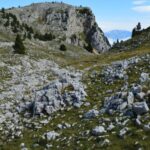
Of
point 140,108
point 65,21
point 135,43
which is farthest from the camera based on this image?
point 65,21

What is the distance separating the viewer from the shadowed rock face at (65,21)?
16512 cm

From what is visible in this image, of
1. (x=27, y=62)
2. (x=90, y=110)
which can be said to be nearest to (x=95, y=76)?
(x=90, y=110)

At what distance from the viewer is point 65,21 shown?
170 metres

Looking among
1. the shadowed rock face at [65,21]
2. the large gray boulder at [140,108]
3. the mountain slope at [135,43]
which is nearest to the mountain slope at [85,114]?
the large gray boulder at [140,108]

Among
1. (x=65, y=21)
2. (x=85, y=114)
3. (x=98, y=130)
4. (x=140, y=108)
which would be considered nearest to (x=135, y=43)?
(x=85, y=114)

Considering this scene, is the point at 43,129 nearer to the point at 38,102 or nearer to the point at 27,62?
the point at 38,102

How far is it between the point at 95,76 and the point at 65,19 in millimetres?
134570

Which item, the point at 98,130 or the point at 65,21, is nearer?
the point at 98,130

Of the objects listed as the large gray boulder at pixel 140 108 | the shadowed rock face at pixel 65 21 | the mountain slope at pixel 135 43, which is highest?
the shadowed rock face at pixel 65 21

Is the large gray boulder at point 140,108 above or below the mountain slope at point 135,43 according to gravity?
below

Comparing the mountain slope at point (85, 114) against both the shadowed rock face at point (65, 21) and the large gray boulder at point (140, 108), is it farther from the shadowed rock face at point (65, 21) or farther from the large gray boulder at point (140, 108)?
the shadowed rock face at point (65, 21)

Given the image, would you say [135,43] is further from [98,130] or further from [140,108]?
[98,130]

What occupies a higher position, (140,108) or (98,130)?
(140,108)

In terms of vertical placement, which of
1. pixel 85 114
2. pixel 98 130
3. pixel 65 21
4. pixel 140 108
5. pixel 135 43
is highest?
pixel 65 21
